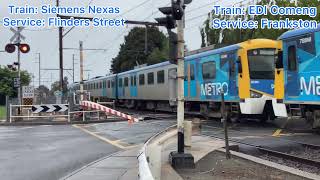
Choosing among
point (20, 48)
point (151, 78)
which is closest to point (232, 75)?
point (20, 48)

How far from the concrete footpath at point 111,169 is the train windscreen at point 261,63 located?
9.41m

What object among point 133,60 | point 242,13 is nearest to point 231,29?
point 242,13

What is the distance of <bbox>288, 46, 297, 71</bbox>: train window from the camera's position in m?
17.0

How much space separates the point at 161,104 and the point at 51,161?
2411 cm

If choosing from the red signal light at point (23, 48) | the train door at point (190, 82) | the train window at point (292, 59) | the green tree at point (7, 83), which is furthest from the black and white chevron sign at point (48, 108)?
the green tree at point (7, 83)

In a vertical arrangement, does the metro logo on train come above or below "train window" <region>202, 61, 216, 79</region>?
below

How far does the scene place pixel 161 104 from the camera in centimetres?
3697

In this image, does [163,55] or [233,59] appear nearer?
[233,59]

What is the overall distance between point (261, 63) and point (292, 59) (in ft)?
15.8

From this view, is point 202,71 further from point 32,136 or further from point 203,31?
point 203,31

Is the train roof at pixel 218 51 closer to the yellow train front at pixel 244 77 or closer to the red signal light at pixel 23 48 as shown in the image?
the yellow train front at pixel 244 77

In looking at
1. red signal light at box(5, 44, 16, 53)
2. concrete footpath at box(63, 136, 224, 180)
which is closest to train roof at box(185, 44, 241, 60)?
concrete footpath at box(63, 136, 224, 180)

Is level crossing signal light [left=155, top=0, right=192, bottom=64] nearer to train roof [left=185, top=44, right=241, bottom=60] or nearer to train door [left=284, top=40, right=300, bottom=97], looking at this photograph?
train door [left=284, top=40, right=300, bottom=97]

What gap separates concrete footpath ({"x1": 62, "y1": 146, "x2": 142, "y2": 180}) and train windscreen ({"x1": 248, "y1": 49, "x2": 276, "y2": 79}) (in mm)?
9409
